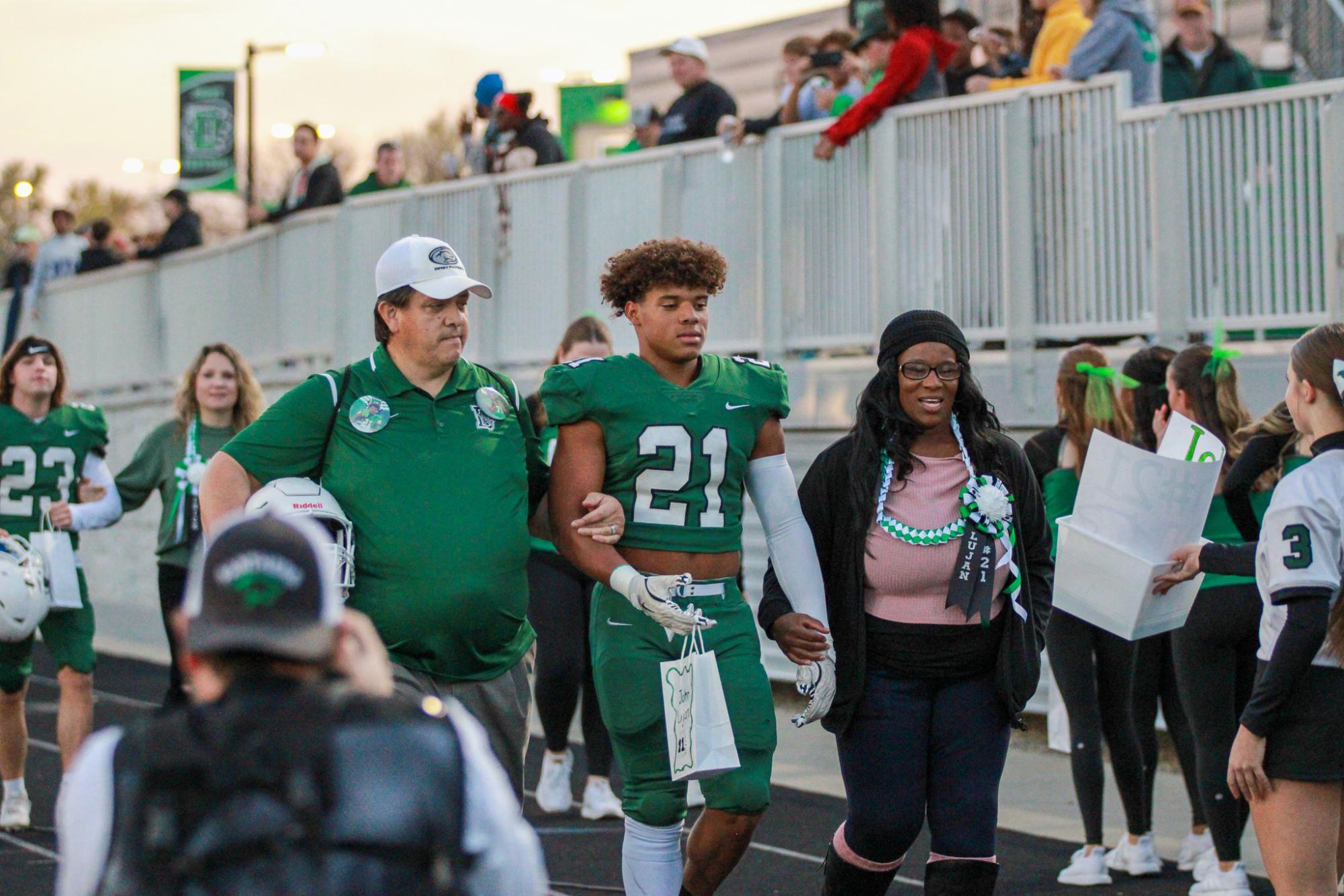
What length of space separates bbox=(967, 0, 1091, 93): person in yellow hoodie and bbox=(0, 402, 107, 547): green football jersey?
5.79 meters

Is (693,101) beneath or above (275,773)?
above

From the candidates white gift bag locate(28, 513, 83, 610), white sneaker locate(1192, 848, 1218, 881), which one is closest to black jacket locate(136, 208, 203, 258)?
white gift bag locate(28, 513, 83, 610)

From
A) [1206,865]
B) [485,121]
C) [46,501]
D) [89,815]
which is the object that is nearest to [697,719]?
[89,815]

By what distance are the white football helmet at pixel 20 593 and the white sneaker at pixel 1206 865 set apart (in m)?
5.27

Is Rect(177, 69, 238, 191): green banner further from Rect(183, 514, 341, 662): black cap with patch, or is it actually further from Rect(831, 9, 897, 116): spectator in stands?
Rect(183, 514, 341, 662): black cap with patch

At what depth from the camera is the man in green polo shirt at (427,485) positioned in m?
5.01

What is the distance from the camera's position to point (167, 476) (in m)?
8.89

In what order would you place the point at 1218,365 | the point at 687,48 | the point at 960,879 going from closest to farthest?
the point at 960,879 → the point at 1218,365 → the point at 687,48

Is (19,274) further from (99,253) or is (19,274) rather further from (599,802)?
(599,802)

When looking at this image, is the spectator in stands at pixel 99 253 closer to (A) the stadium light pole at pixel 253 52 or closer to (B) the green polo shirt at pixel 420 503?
(A) the stadium light pole at pixel 253 52

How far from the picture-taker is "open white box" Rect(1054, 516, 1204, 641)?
19.9 feet

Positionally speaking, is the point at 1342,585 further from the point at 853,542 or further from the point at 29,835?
the point at 29,835

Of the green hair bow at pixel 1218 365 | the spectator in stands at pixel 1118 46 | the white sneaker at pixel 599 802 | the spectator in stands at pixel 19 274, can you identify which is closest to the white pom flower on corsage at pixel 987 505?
the green hair bow at pixel 1218 365

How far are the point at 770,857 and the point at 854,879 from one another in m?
2.72
